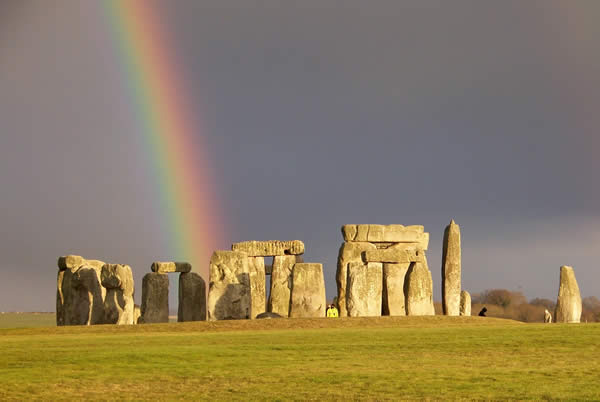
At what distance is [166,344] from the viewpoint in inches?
879

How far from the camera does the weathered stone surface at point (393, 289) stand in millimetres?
35000

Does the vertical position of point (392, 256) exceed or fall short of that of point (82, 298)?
it exceeds it

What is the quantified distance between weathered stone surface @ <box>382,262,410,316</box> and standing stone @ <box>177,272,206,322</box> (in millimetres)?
6810

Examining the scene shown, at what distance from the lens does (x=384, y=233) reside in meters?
38.7

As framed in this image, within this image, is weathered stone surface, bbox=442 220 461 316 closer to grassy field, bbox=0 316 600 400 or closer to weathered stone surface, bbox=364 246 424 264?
weathered stone surface, bbox=364 246 424 264

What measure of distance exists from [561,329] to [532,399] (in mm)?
11672

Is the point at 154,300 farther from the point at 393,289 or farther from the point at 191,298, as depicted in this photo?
the point at 393,289

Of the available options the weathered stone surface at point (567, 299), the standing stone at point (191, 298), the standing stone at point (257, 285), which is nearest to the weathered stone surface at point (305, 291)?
the standing stone at point (191, 298)

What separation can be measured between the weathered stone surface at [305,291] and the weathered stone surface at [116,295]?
609 centimetres

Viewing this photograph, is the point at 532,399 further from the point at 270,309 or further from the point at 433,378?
the point at 270,309

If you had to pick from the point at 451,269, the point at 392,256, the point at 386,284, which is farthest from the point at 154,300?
the point at 451,269

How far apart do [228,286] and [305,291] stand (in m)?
2.81

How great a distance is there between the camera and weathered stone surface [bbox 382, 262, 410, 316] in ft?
115

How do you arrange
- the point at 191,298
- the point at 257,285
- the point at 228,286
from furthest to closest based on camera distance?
the point at 257,285 < the point at 191,298 < the point at 228,286
